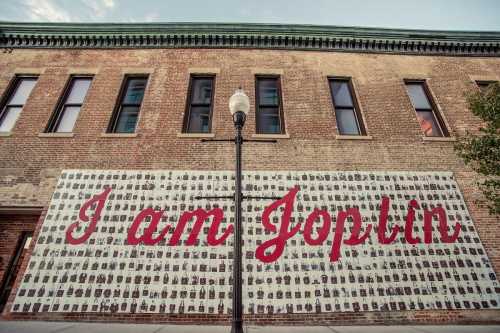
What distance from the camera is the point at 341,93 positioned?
8500 mm

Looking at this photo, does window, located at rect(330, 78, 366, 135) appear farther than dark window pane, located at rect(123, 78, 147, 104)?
No

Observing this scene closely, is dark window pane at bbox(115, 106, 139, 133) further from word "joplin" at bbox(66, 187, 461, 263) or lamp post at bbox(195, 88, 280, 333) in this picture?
lamp post at bbox(195, 88, 280, 333)

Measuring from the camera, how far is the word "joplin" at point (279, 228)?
229 inches

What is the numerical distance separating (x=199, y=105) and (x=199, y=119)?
54 centimetres

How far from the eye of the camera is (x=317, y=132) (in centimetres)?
745

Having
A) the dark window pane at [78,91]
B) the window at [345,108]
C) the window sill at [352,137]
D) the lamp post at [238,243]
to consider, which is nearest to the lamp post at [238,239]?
the lamp post at [238,243]

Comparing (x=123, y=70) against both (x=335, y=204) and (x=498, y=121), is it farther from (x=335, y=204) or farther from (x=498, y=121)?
(x=498, y=121)

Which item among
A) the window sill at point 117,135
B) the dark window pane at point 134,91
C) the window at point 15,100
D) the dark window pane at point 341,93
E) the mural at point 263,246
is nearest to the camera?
the mural at point 263,246

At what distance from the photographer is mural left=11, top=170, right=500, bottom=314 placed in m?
5.29

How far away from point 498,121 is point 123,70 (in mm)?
10728

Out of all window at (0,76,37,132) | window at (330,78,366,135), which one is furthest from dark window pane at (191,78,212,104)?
window at (0,76,37,132)

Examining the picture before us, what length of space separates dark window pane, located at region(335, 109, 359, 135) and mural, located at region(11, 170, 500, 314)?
1.63 m

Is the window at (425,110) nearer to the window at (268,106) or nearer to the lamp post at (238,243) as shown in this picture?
the window at (268,106)

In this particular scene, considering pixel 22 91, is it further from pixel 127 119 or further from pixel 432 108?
pixel 432 108
